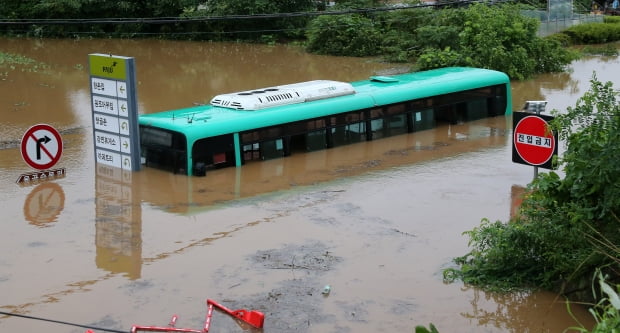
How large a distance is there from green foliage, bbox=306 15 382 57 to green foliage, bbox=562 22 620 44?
386 inches

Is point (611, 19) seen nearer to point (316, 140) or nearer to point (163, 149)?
point (316, 140)

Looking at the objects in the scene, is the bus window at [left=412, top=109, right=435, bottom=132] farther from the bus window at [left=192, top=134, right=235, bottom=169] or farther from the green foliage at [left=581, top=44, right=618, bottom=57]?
the green foliage at [left=581, top=44, right=618, bottom=57]

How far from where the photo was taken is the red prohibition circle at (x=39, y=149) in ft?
60.4

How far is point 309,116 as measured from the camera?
21.4m

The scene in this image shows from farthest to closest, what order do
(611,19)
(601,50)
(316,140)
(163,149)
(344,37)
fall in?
(611,19) → (601,50) → (344,37) → (316,140) → (163,149)

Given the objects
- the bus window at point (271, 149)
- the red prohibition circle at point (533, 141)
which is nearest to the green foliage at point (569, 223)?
the red prohibition circle at point (533, 141)

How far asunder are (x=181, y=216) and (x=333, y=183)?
362 cm

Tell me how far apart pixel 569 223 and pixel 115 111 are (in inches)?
→ 409

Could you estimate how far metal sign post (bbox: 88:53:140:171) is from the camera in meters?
19.6

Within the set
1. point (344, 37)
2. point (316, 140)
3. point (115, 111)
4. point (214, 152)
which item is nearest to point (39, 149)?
point (115, 111)

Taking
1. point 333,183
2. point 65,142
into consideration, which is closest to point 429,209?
point 333,183

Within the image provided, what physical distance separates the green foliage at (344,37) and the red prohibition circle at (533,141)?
72.0 feet

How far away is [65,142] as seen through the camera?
2323cm

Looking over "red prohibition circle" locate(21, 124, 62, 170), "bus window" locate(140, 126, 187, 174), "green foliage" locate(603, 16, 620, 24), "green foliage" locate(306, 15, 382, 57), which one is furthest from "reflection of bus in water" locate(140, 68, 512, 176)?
"green foliage" locate(603, 16, 620, 24)
